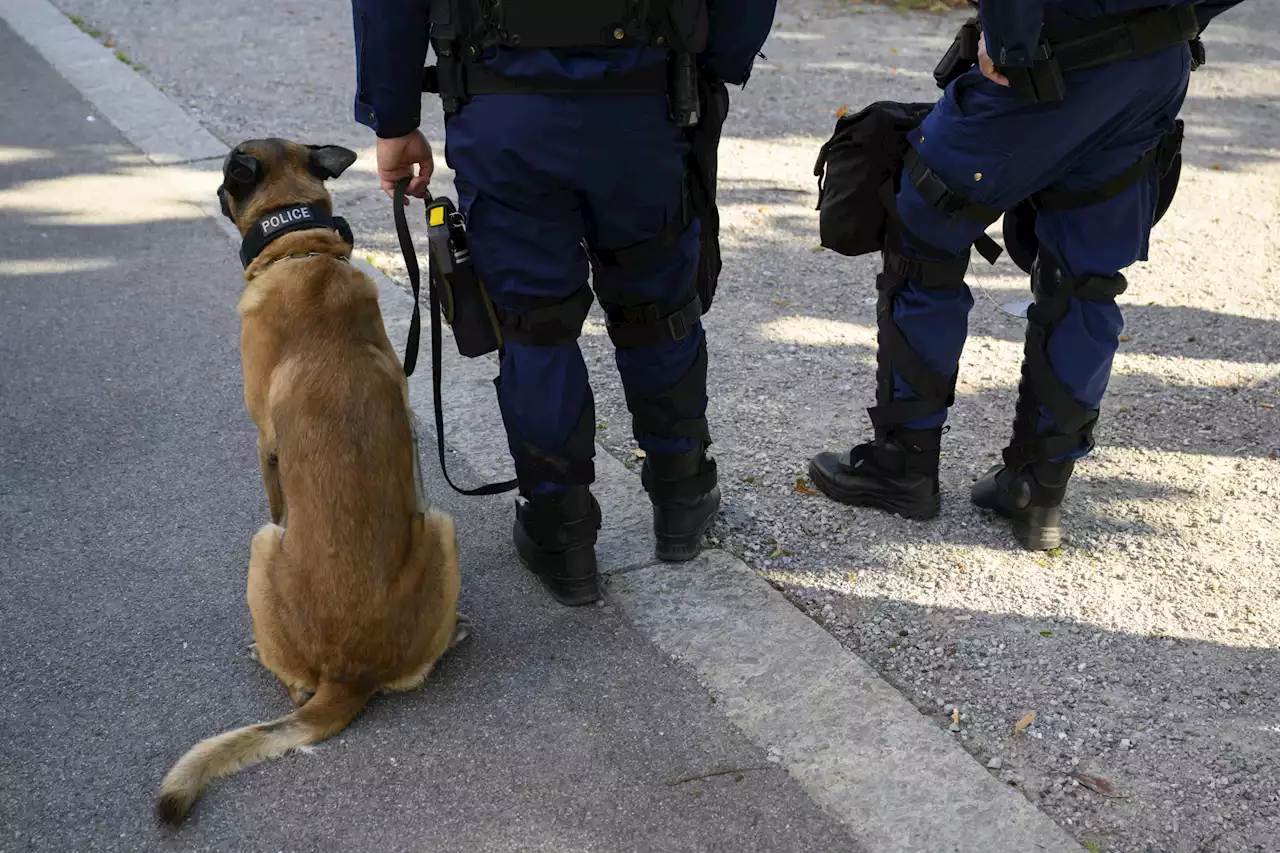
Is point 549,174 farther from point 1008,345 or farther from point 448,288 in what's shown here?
point 1008,345

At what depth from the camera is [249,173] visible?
3104mm

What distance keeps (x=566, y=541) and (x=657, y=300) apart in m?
0.69

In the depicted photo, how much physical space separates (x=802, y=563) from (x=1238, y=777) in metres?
1.23

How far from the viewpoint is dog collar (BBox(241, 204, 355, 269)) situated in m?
3.04

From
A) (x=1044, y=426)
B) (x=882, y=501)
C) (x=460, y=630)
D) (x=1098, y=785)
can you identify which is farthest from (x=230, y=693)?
(x=1044, y=426)

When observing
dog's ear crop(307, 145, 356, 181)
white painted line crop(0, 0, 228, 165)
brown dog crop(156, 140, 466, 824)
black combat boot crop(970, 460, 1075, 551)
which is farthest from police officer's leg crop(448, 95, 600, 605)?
white painted line crop(0, 0, 228, 165)

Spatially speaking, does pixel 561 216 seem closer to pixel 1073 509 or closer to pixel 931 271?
pixel 931 271

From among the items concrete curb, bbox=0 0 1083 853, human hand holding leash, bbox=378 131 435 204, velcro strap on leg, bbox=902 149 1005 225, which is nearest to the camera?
concrete curb, bbox=0 0 1083 853

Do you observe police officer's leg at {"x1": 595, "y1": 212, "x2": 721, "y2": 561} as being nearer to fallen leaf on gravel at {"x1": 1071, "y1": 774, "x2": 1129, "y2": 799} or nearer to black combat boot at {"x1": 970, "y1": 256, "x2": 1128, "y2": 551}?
black combat boot at {"x1": 970, "y1": 256, "x2": 1128, "y2": 551}

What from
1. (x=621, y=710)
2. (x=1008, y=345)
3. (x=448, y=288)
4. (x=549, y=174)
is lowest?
(x=621, y=710)

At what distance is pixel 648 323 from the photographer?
10.1 ft

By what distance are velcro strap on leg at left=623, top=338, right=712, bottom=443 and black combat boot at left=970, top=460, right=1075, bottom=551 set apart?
0.93 metres

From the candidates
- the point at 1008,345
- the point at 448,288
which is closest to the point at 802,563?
the point at 448,288

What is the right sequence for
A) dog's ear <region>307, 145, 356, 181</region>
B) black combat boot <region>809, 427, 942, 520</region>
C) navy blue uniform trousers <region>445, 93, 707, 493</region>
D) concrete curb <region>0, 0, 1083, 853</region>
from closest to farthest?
concrete curb <region>0, 0, 1083, 853</region> → navy blue uniform trousers <region>445, 93, 707, 493</region> → dog's ear <region>307, 145, 356, 181</region> → black combat boot <region>809, 427, 942, 520</region>
